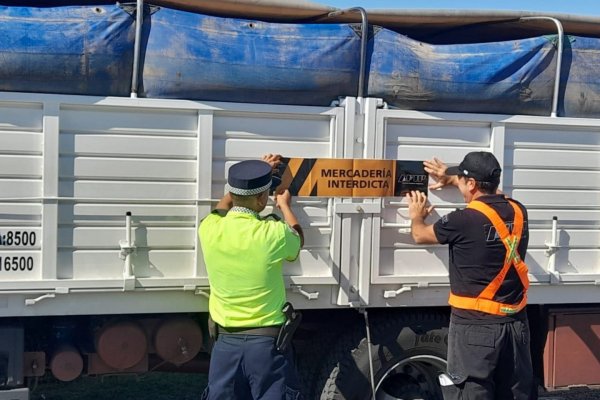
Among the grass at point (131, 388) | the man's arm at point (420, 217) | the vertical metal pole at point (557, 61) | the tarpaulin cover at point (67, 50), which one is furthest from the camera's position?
the grass at point (131, 388)

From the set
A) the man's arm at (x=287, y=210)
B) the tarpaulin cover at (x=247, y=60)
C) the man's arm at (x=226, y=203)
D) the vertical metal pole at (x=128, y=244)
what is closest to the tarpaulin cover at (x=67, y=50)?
the tarpaulin cover at (x=247, y=60)

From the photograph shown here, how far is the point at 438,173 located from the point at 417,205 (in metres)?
0.24

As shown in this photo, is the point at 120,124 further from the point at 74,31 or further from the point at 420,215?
the point at 420,215

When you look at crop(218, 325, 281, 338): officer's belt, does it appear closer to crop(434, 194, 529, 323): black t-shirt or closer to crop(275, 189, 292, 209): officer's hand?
crop(275, 189, 292, 209): officer's hand

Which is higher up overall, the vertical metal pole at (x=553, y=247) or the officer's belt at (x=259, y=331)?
the vertical metal pole at (x=553, y=247)

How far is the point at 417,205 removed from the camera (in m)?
4.26

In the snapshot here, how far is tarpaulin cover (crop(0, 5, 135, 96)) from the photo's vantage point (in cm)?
380

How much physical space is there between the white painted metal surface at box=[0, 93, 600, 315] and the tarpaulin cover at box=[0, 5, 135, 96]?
91mm

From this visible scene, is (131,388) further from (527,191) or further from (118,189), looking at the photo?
(527,191)

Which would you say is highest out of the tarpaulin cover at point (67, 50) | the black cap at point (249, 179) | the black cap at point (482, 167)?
the tarpaulin cover at point (67, 50)

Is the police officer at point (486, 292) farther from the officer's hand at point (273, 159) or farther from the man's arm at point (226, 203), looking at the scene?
the man's arm at point (226, 203)

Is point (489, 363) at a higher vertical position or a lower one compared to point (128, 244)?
lower

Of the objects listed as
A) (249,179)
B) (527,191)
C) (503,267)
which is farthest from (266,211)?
(527,191)

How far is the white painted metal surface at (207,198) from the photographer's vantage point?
12.6 feet
